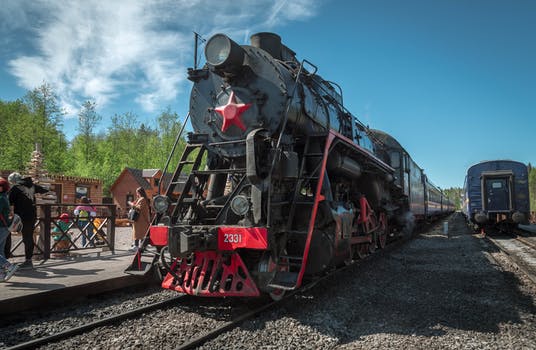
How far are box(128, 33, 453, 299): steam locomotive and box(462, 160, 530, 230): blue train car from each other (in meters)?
11.7

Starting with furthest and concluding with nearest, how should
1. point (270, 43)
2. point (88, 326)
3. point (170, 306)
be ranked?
1. point (270, 43)
2. point (170, 306)
3. point (88, 326)

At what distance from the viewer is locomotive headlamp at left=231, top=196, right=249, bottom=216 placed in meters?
4.74

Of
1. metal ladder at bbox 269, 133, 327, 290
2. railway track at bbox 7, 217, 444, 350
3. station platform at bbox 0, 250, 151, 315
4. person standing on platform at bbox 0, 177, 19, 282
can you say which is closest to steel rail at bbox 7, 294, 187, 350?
railway track at bbox 7, 217, 444, 350

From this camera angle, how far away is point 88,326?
4309 millimetres

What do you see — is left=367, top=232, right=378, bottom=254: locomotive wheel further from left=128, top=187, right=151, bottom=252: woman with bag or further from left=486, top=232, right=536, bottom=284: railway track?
left=128, top=187, right=151, bottom=252: woman with bag

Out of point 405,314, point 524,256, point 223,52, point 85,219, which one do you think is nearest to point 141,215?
point 85,219

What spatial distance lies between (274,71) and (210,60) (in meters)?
0.96

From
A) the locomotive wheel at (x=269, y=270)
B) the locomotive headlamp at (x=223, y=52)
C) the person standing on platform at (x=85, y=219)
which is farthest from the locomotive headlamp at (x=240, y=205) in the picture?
the person standing on platform at (x=85, y=219)

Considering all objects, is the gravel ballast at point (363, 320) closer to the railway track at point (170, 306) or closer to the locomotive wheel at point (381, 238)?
the railway track at point (170, 306)

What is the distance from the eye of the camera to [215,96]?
19.8ft

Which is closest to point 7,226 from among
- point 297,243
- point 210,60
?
point 210,60

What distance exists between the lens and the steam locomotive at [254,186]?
15.5ft

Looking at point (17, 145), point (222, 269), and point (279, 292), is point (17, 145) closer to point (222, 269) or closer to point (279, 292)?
point (222, 269)

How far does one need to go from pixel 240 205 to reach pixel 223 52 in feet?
7.49
